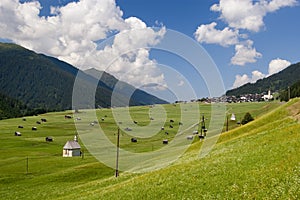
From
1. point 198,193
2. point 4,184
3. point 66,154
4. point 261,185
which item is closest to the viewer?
point 261,185

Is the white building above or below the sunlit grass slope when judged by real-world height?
below

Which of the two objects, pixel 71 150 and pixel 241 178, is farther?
pixel 71 150

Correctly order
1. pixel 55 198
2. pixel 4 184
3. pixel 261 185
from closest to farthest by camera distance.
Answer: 1. pixel 261 185
2. pixel 55 198
3. pixel 4 184

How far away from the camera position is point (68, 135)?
637 ft

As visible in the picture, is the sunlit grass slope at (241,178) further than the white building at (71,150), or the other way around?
the white building at (71,150)

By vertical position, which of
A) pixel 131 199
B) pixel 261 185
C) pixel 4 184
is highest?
pixel 261 185

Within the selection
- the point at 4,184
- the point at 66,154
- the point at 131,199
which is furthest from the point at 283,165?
the point at 66,154

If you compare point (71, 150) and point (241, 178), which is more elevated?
point (241, 178)

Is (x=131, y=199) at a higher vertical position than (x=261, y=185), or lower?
lower

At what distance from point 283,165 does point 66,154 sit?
10394 centimetres

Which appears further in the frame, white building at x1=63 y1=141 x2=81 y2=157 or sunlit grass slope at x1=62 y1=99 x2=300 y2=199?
white building at x1=63 y1=141 x2=81 y2=157

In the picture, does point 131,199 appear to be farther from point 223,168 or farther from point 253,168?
point 253,168

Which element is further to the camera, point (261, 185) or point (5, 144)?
point (5, 144)

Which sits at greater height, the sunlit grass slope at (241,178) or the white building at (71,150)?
the sunlit grass slope at (241,178)
